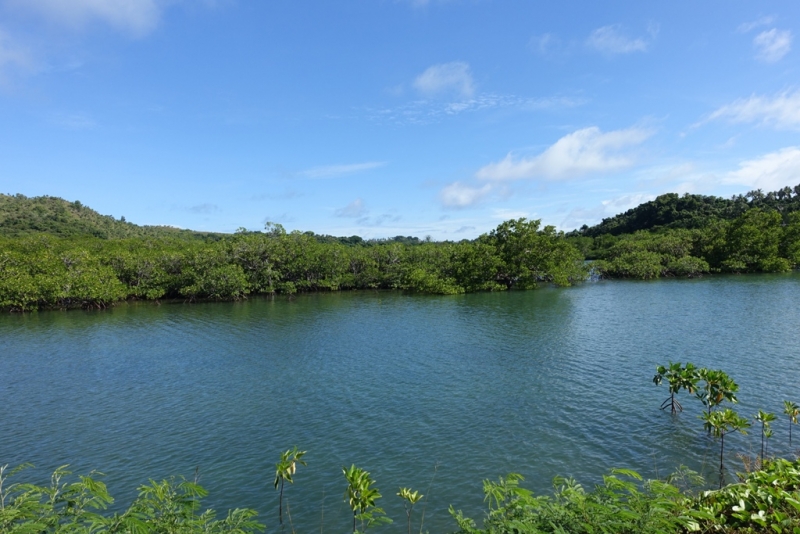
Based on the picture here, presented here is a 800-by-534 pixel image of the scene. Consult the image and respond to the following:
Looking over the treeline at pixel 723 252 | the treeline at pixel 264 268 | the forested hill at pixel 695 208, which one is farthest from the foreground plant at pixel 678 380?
the forested hill at pixel 695 208

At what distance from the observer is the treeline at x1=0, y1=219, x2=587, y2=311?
5181 centimetres

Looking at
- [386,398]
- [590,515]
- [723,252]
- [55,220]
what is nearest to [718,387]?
[590,515]

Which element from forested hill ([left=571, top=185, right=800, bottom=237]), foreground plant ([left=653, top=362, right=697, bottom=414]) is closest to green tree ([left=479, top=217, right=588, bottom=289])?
foreground plant ([left=653, top=362, right=697, bottom=414])

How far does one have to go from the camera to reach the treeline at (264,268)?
51.8 metres

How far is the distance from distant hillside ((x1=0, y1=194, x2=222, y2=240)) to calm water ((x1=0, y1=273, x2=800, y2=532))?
81635 mm

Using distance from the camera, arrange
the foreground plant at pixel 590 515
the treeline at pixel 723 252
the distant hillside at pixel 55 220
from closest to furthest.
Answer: the foreground plant at pixel 590 515 < the treeline at pixel 723 252 < the distant hillside at pixel 55 220

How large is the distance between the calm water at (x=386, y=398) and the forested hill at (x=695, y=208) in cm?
8323

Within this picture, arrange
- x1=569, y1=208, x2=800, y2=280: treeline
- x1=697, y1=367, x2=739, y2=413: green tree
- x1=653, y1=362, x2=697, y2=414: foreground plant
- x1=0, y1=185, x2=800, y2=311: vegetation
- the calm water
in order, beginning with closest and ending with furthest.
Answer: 1. the calm water
2. x1=697, y1=367, x2=739, y2=413: green tree
3. x1=653, y1=362, x2=697, y2=414: foreground plant
4. x1=0, y1=185, x2=800, y2=311: vegetation
5. x1=569, y1=208, x2=800, y2=280: treeline

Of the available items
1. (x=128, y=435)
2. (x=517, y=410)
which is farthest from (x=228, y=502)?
(x=517, y=410)

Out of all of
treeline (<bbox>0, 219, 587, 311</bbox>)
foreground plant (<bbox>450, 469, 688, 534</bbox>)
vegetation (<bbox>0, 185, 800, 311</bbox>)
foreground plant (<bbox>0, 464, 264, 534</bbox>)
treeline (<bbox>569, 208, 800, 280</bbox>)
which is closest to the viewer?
foreground plant (<bbox>0, 464, 264, 534</bbox>)

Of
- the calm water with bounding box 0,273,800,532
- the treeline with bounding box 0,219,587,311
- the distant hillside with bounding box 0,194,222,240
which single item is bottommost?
the calm water with bounding box 0,273,800,532

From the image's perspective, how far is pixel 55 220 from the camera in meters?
115

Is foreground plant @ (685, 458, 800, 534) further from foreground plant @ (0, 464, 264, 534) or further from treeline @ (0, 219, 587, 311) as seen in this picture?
treeline @ (0, 219, 587, 311)

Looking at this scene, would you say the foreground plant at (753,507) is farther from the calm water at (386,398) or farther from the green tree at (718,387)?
the green tree at (718,387)
